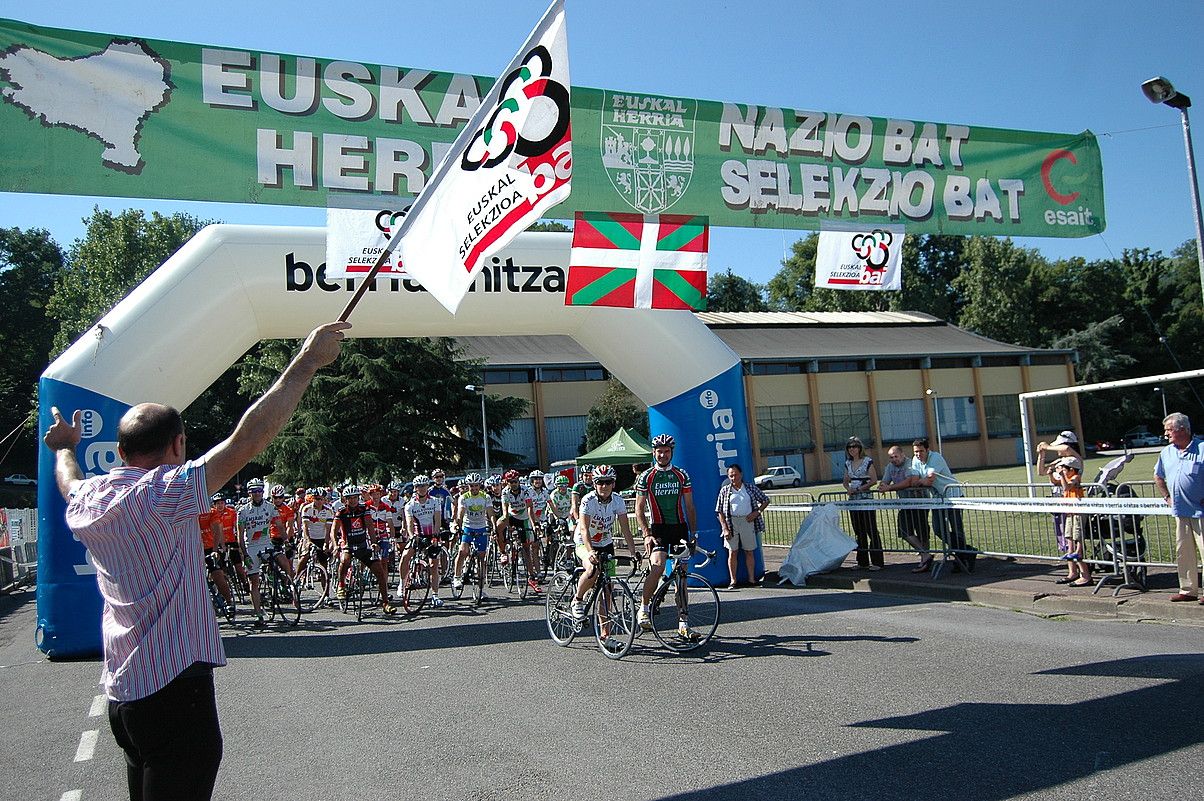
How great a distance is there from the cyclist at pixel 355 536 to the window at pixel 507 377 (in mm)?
36656

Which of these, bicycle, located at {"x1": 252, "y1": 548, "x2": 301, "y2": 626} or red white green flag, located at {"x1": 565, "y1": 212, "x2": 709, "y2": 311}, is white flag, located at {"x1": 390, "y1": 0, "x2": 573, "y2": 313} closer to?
red white green flag, located at {"x1": 565, "y1": 212, "x2": 709, "y2": 311}

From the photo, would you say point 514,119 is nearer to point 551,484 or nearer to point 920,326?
point 551,484

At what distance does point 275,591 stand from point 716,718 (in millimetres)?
9075

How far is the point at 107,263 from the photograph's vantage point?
59875mm

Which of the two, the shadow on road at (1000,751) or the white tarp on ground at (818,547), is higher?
the white tarp on ground at (818,547)

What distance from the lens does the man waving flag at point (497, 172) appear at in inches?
232

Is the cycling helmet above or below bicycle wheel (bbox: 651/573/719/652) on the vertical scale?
above

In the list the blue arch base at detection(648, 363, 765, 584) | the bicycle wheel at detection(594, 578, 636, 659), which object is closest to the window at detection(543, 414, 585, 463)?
the blue arch base at detection(648, 363, 765, 584)

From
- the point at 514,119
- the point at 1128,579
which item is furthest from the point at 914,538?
the point at 514,119

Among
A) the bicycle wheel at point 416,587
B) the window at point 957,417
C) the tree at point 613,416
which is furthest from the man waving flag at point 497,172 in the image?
the window at point 957,417

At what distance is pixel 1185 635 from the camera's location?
8.37m

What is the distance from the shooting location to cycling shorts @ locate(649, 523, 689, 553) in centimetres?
952

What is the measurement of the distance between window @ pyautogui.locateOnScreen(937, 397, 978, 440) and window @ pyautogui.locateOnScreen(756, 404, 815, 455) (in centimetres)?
947

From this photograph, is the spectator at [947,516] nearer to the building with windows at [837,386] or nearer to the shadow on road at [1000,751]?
the shadow on road at [1000,751]
